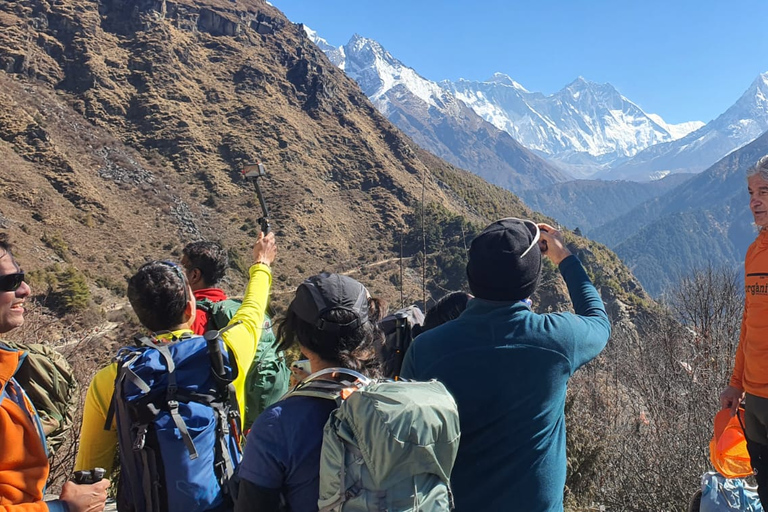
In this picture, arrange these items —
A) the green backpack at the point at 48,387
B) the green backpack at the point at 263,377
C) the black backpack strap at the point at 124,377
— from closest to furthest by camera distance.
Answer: the black backpack strap at the point at 124,377 → the green backpack at the point at 48,387 → the green backpack at the point at 263,377

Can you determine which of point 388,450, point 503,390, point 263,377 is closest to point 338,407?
point 388,450

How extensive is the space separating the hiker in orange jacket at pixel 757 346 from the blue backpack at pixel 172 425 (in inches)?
96.3

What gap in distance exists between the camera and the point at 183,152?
5784cm

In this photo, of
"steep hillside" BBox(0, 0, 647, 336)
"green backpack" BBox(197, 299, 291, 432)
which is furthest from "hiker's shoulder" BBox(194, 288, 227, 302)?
"steep hillside" BBox(0, 0, 647, 336)

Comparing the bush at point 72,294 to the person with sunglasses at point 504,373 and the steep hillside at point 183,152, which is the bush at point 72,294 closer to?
the steep hillside at point 183,152

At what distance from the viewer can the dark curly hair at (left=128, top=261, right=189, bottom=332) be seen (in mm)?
→ 2275

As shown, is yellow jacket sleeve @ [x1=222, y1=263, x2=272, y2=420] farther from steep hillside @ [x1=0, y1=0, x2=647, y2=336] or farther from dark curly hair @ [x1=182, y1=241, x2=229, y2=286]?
steep hillside @ [x1=0, y1=0, x2=647, y2=336]

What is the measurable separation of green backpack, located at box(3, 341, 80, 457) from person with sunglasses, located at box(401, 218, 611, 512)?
60.9 inches

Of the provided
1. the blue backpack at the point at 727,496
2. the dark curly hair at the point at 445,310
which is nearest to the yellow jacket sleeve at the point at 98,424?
the dark curly hair at the point at 445,310

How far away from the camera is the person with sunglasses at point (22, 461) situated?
1647mm

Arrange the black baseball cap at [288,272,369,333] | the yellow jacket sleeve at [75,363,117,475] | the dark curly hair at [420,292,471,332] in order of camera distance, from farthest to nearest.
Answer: the dark curly hair at [420,292,471,332] → the yellow jacket sleeve at [75,363,117,475] → the black baseball cap at [288,272,369,333]

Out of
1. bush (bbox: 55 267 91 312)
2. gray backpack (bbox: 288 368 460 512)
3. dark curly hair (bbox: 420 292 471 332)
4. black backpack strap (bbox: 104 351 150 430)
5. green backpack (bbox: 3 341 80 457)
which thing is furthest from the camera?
bush (bbox: 55 267 91 312)

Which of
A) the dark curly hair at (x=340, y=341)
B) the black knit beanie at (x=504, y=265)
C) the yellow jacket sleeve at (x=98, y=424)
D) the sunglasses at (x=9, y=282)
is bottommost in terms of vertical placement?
the yellow jacket sleeve at (x=98, y=424)

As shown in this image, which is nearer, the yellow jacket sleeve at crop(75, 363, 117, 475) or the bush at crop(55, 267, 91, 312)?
the yellow jacket sleeve at crop(75, 363, 117, 475)
